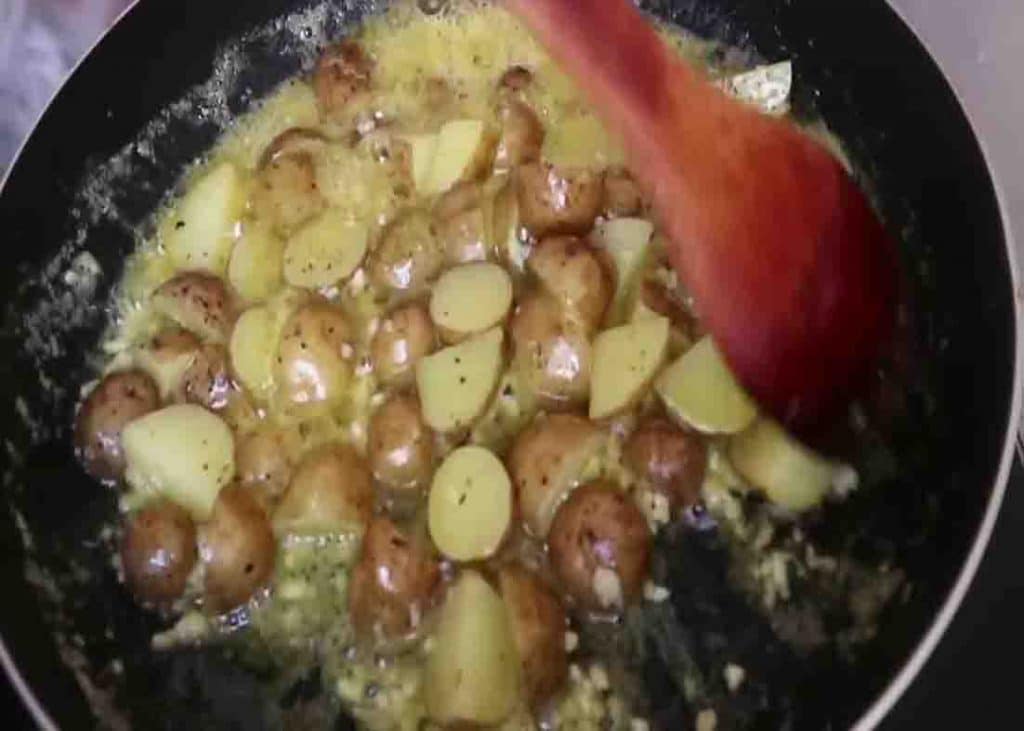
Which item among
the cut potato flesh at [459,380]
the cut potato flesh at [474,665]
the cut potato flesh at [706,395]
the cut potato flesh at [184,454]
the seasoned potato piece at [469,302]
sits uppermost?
the cut potato flesh at [184,454]

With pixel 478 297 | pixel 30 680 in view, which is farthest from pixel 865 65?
pixel 30 680

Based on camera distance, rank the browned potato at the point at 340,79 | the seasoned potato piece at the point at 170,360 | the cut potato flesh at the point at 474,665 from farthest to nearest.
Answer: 1. the browned potato at the point at 340,79
2. the seasoned potato piece at the point at 170,360
3. the cut potato flesh at the point at 474,665

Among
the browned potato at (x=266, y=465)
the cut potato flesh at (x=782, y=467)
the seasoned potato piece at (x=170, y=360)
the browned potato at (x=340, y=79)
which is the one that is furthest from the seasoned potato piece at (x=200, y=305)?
the cut potato flesh at (x=782, y=467)

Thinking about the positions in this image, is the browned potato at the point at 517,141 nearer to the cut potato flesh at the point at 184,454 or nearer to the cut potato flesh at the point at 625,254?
the cut potato flesh at the point at 625,254

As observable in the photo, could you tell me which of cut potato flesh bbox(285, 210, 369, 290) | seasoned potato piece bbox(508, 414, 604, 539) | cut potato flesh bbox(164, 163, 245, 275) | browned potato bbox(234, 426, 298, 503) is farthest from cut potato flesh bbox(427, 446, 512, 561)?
cut potato flesh bbox(164, 163, 245, 275)

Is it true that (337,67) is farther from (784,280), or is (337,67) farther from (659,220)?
(784,280)

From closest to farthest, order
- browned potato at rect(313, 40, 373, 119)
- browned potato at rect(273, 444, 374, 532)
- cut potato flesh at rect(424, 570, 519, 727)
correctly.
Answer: cut potato flesh at rect(424, 570, 519, 727) < browned potato at rect(273, 444, 374, 532) < browned potato at rect(313, 40, 373, 119)

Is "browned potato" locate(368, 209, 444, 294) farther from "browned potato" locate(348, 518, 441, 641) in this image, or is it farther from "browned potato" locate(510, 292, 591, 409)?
"browned potato" locate(348, 518, 441, 641)
